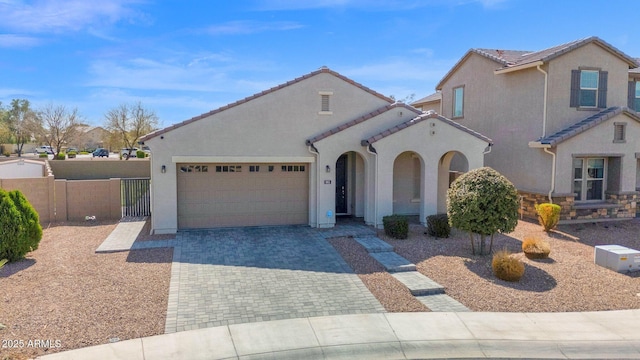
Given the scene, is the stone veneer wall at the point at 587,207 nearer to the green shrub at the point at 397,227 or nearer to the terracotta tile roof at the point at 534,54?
the terracotta tile roof at the point at 534,54

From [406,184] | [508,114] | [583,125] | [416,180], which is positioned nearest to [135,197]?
[406,184]

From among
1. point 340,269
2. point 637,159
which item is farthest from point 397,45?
point 340,269

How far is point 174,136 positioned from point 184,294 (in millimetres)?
6931

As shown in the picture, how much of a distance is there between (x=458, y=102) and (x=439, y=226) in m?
10.7

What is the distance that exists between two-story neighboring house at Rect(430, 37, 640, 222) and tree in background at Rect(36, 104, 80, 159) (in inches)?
2398

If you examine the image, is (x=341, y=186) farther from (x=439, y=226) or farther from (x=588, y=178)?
(x=588, y=178)

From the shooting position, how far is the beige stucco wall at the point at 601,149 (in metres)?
16.5

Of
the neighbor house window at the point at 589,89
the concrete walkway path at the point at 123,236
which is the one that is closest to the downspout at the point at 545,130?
the neighbor house window at the point at 589,89

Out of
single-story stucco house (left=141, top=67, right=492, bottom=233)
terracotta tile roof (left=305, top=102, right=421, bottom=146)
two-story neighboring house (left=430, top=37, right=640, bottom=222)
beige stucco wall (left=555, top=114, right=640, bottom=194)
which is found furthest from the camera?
two-story neighboring house (left=430, top=37, right=640, bottom=222)

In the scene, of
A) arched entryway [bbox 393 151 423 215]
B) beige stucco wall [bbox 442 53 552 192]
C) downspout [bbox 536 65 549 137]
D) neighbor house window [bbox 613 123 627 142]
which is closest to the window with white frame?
neighbor house window [bbox 613 123 627 142]

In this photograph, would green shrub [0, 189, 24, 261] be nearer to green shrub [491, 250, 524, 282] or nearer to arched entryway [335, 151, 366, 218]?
arched entryway [335, 151, 366, 218]

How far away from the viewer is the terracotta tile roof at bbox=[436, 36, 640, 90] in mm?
16516

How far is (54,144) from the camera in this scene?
6116 centimetres

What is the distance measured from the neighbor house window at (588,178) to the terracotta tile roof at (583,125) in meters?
1.31
